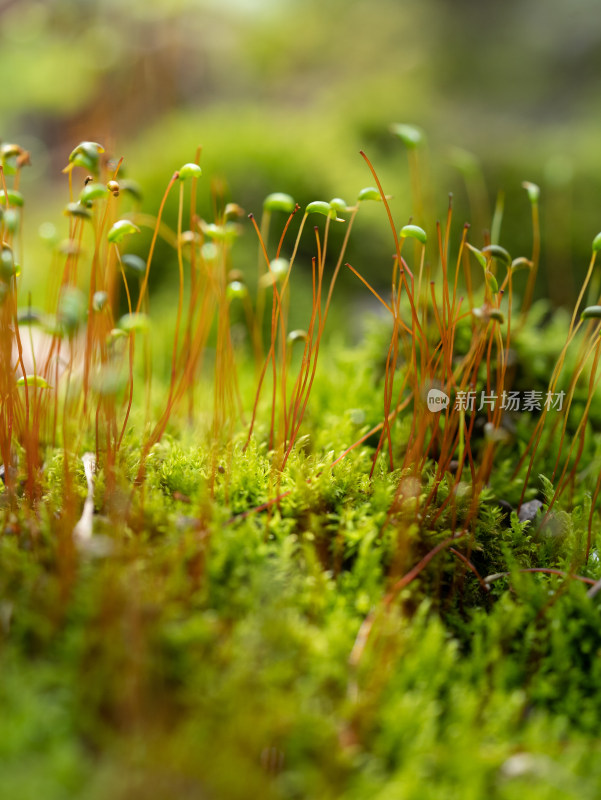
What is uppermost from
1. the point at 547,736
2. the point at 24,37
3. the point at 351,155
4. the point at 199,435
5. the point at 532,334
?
the point at 24,37

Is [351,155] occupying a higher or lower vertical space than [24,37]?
lower

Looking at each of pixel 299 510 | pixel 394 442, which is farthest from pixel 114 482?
pixel 394 442

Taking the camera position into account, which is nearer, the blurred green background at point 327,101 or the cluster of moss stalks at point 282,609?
the cluster of moss stalks at point 282,609

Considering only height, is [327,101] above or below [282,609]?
above

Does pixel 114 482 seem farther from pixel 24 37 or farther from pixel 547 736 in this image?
pixel 24 37

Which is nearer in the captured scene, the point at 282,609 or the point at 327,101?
the point at 282,609

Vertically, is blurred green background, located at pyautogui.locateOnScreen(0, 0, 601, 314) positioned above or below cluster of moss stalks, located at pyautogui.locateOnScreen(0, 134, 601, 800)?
above

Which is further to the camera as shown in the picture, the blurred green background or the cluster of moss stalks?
the blurred green background

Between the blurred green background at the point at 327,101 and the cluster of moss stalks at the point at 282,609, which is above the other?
the blurred green background at the point at 327,101
